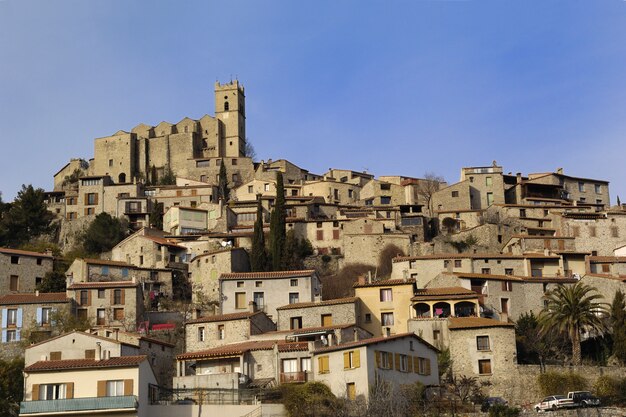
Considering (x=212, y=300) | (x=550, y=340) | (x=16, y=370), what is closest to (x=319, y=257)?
(x=212, y=300)

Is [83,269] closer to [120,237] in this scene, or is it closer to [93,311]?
[93,311]

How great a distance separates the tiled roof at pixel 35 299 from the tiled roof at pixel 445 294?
23.7m

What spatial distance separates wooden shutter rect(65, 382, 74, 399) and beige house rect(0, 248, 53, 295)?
2929cm

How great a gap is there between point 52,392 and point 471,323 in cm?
2355

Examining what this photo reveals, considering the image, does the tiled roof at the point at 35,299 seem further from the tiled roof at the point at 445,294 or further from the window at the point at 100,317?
the tiled roof at the point at 445,294

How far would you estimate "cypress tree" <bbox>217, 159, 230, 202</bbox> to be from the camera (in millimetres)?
103981

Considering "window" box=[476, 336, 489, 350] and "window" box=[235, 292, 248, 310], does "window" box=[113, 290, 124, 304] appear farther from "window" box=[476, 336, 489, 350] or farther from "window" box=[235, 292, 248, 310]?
"window" box=[476, 336, 489, 350]

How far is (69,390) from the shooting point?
151 ft

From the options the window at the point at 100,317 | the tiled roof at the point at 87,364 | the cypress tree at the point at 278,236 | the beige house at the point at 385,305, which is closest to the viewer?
the tiled roof at the point at 87,364

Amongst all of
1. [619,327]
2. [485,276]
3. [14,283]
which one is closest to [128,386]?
[485,276]

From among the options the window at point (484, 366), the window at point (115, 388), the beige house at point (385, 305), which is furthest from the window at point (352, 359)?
the beige house at point (385, 305)

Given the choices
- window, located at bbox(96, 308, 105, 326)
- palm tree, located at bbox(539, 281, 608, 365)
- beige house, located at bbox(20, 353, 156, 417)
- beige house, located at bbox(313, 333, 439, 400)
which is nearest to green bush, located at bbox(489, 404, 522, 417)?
beige house, located at bbox(313, 333, 439, 400)

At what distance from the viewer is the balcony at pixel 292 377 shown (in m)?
51.3

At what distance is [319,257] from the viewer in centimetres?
8225
